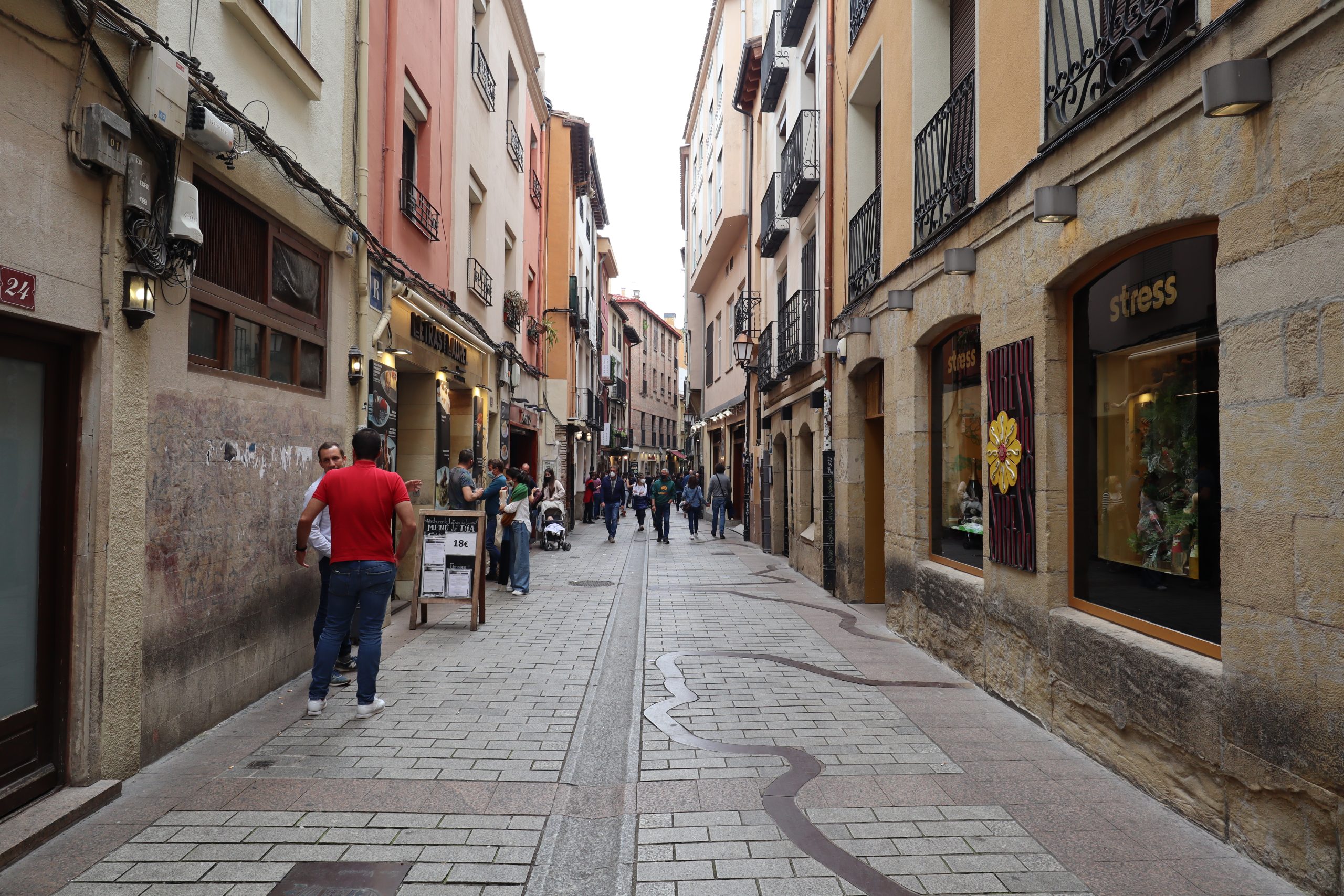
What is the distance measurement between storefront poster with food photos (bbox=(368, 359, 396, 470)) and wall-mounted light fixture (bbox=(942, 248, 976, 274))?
5.21 m

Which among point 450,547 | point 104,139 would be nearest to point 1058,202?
point 104,139

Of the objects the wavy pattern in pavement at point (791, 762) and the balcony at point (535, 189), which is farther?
the balcony at point (535, 189)

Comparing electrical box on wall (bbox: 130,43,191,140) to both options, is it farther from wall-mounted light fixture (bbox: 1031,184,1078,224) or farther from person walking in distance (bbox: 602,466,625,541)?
person walking in distance (bbox: 602,466,625,541)

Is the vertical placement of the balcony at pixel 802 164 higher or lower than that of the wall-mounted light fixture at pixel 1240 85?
higher

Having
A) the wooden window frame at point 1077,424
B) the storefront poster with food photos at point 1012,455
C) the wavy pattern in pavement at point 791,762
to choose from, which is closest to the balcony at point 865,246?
the storefront poster with food photos at point 1012,455

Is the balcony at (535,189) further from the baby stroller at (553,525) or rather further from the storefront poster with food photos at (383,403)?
the storefront poster with food photos at (383,403)

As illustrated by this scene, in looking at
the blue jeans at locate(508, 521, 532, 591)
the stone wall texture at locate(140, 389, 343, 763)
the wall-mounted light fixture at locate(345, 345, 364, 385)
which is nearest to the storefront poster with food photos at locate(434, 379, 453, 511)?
the blue jeans at locate(508, 521, 532, 591)

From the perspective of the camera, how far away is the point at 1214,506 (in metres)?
4.24

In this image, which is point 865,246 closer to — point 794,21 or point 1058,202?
point 1058,202

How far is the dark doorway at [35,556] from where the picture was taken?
3.84m

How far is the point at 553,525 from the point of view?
1755cm

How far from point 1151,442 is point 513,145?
1507 cm

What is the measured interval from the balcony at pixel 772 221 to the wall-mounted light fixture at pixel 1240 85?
12.0 metres

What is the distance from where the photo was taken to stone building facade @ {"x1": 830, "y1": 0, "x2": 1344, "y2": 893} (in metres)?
3.37
